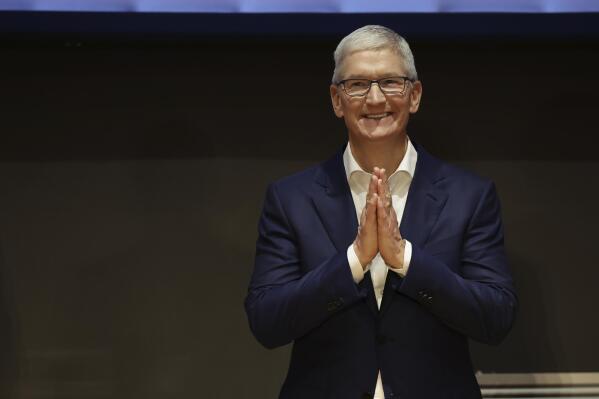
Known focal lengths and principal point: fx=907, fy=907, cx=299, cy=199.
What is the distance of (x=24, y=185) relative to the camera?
A: 312cm

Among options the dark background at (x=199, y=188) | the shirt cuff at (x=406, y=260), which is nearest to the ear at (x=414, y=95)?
the shirt cuff at (x=406, y=260)

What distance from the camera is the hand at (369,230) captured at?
180cm

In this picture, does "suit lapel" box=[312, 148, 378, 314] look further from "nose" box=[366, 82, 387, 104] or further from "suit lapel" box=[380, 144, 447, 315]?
"nose" box=[366, 82, 387, 104]

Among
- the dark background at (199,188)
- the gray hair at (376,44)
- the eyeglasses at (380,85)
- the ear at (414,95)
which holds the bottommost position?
the dark background at (199,188)

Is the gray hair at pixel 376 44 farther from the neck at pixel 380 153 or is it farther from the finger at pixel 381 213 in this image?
the finger at pixel 381 213

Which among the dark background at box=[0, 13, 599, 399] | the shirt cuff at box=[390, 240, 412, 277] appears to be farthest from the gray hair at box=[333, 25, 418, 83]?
the dark background at box=[0, 13, 599, 399]

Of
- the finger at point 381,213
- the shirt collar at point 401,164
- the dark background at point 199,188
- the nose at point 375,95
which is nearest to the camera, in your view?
the finger at point 381,213

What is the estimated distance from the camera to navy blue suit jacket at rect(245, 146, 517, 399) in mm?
1838

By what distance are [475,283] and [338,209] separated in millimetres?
335

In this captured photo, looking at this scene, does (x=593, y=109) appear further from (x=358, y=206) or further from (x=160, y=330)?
(x=160, y=330)

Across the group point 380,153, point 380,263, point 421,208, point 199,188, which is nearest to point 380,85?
point 380,153

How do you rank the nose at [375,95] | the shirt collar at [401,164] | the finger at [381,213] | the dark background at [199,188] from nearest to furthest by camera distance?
the finger at [381,213]
the nose at [375,95]
the shirt collar at [401,164]
the dark background at [199,188]

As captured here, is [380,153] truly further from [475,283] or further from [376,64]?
[475,283]

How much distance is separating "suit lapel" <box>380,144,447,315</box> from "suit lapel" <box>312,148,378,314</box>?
10 cm
